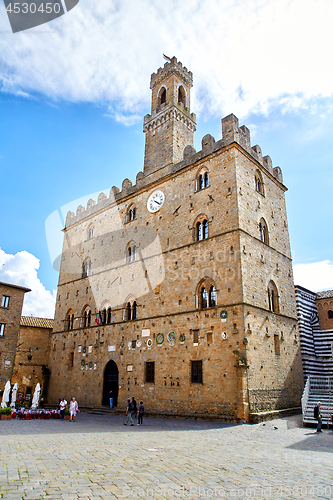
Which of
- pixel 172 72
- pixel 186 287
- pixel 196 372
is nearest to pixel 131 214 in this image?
pixel 186 287

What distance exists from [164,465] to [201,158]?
18.2 m

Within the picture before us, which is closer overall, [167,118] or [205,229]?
[205,229]

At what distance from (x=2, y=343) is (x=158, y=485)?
25927 millimetres

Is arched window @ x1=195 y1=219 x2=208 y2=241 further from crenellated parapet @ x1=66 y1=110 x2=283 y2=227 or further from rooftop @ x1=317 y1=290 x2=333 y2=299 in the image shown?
rooftop @ x1=317 y1=290 x2=333 y2=299

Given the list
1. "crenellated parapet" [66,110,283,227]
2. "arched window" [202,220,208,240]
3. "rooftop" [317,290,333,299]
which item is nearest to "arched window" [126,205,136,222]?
"crenellated parapet" [66,110,283,227]

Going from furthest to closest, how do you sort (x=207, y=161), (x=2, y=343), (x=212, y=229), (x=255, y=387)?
(x=2, y=343) < (x=207, y=161) < (x=212, y=229) < (x=255, y=387)

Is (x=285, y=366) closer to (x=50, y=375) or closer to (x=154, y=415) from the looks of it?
(x=154, y=415)

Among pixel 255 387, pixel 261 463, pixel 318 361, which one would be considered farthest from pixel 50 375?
pixel 261 463

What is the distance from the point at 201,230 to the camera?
21484 mm

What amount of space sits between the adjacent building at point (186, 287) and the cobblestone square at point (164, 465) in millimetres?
5097

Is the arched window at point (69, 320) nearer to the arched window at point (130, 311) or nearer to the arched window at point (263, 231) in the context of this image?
the arched window at point (130, 311)

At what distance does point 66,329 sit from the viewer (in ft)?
98.8

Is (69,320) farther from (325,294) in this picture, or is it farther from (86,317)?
(325,294)

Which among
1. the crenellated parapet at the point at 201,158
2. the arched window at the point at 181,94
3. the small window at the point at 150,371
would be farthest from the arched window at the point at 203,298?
the arched window at the point at 181,94
